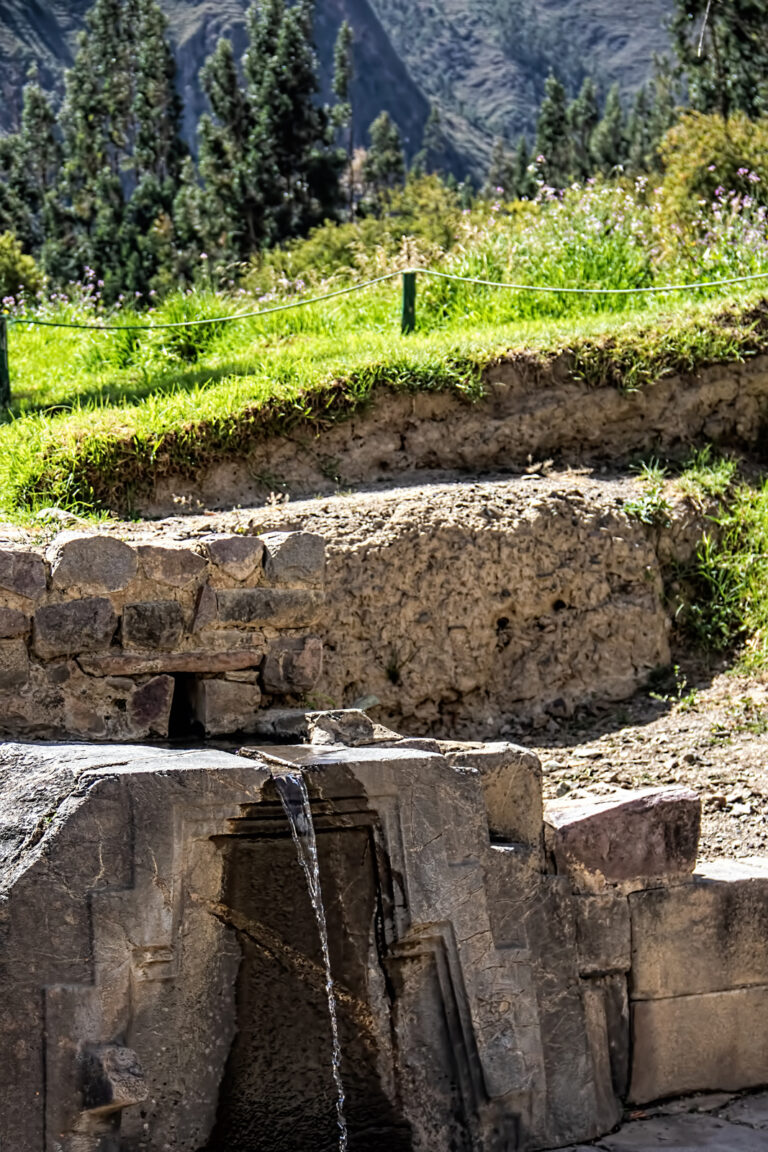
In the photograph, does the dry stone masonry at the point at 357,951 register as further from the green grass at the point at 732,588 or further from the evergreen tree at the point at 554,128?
the evergreen tree at the point at 554,128

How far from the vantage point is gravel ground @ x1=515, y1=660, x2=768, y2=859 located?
522 centimetres

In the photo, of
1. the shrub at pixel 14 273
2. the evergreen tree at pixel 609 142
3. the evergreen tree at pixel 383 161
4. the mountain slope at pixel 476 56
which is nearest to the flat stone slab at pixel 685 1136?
the shrub at pixel 14 273

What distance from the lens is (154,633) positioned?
4191mm

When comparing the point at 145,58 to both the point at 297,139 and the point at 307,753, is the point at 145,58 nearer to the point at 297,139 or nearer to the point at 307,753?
the point at 297,139

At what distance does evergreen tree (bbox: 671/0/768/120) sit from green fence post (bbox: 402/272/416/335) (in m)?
15.6

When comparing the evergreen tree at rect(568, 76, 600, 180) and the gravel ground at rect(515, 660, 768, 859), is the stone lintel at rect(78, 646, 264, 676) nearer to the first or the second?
the gravel ground at rect(515, 660, 768, 859)

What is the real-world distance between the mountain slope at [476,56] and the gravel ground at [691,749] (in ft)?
278

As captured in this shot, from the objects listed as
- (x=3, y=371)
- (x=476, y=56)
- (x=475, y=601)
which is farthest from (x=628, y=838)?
(x=476, y=56)

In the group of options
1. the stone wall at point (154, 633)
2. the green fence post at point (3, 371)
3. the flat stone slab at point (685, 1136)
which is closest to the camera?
the flat stone slab at point (685, 1136)

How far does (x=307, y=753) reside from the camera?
387 centimetres

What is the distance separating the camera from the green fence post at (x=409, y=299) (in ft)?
26.9

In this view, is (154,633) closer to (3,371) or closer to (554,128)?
(3,371)

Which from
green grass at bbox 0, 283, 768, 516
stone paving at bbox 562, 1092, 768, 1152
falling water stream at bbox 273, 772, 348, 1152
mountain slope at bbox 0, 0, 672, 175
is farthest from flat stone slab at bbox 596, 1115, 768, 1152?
mountain slope at bbox 0, 0, 672, 175

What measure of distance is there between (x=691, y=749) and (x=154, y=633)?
258cm
